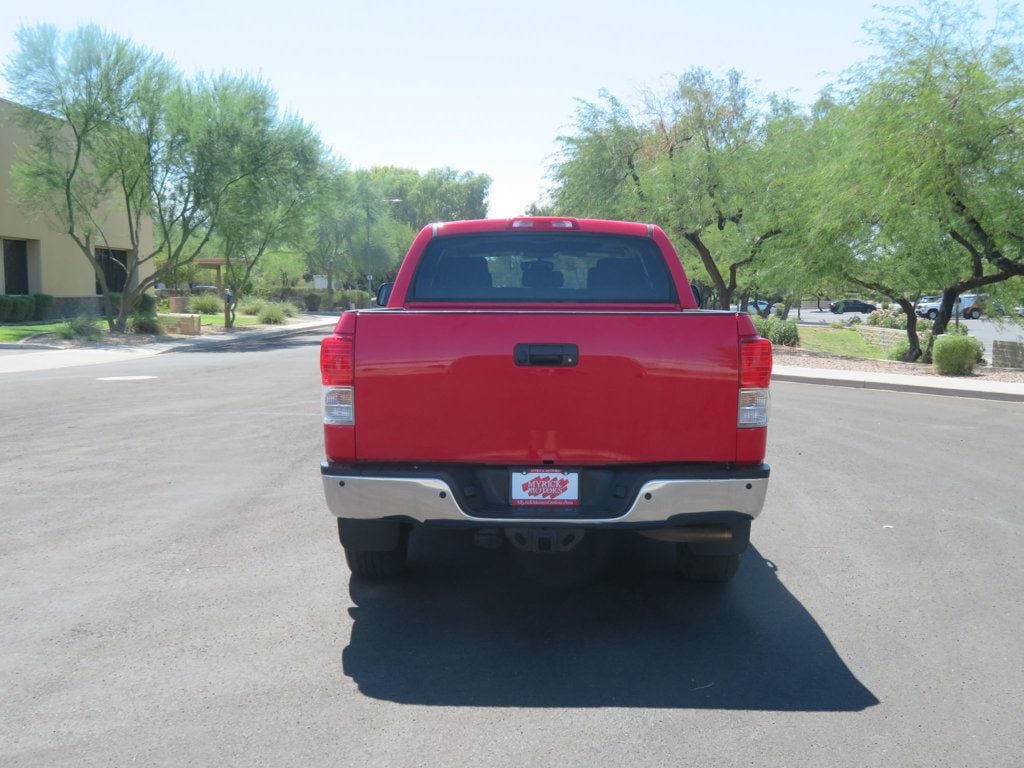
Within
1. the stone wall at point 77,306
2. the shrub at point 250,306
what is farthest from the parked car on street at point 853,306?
the stone wall at point 77,306

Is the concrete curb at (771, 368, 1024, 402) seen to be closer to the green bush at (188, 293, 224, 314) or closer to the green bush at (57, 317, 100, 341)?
the green bush at (57, 317, 100, 341)

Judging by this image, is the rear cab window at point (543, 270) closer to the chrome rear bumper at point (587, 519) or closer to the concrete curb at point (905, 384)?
the chrome rear bumper at point (587, 519)

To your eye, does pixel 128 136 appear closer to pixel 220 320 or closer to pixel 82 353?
pixel 82 353

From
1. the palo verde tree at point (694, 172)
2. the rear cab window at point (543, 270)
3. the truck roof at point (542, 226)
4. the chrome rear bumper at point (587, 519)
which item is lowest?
the chrome rear bumper at point (587, 519)

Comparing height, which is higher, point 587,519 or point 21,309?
point 21,309

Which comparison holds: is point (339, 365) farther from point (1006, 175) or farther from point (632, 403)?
point (1006, 175)

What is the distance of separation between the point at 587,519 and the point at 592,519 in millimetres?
23

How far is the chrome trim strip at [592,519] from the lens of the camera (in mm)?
4496

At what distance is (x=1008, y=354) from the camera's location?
22.8 m

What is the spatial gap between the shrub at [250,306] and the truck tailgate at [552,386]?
151 ft

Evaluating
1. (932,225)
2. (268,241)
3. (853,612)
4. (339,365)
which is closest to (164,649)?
(339,365)

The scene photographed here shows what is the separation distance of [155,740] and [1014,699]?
11.4 ft

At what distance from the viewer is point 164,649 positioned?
15.0 feet

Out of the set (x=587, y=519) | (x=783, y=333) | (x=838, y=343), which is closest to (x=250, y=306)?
(x=838, y=343)
